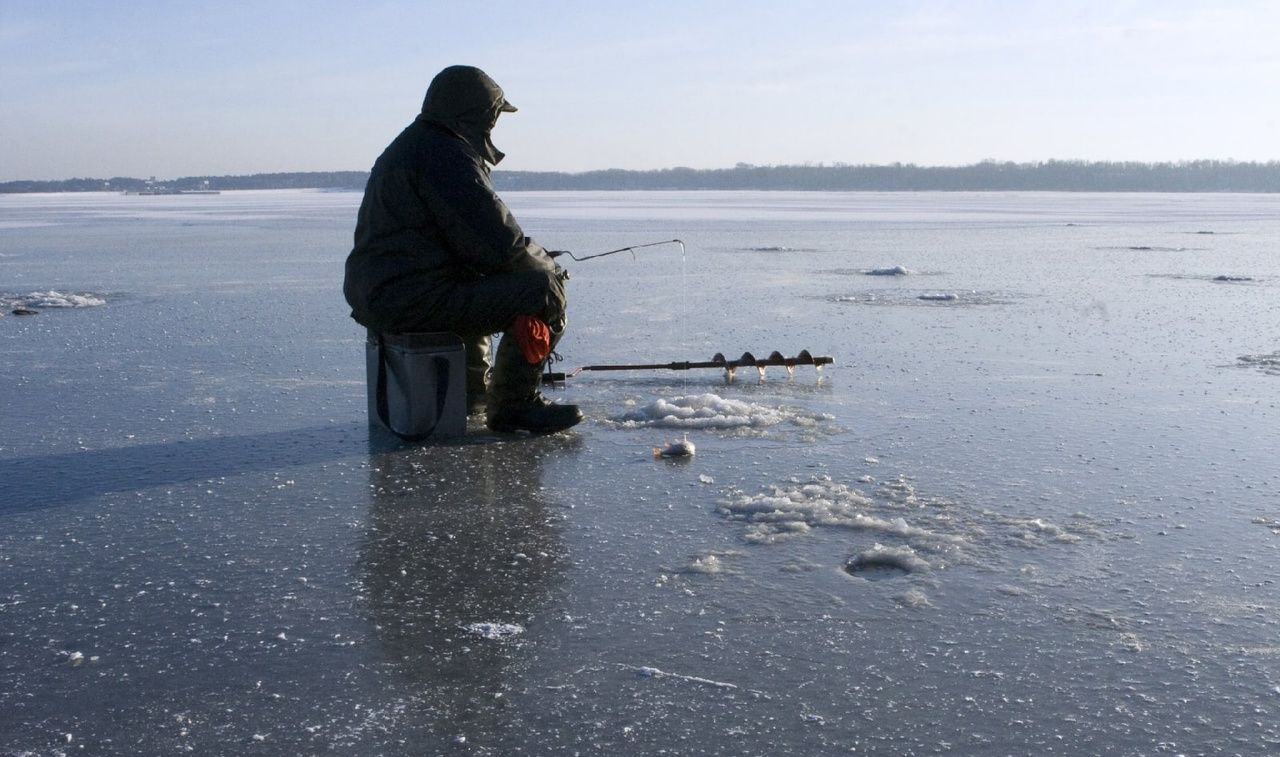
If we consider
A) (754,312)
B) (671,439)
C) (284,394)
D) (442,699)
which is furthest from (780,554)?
(754,312)

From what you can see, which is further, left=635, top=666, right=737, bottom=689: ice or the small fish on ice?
the small fish on ice

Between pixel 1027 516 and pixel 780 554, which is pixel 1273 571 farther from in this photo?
pixel 780 554

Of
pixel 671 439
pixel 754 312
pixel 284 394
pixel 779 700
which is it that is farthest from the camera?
pixel 754 312

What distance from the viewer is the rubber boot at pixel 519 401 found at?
18.9 feet

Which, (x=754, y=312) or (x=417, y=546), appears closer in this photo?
(x=417, y=546)

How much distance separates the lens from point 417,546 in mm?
3980

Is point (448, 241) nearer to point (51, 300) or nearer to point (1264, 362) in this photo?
point (1264, 362)

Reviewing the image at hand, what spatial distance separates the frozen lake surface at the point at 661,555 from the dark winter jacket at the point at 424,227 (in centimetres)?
68

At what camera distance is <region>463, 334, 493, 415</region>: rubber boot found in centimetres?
619

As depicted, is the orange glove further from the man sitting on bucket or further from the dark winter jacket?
the dark winter jacket

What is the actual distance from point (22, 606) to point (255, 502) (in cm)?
119

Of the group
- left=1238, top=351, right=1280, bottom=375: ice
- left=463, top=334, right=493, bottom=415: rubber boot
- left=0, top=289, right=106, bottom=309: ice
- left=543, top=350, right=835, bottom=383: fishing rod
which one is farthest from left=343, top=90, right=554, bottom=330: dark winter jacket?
left=0, top=289, right=106, bottom=309: ice

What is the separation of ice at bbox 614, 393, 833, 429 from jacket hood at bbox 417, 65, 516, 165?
1.52 m

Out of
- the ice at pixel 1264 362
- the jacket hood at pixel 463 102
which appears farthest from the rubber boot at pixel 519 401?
the ice at pixel 1264 362
